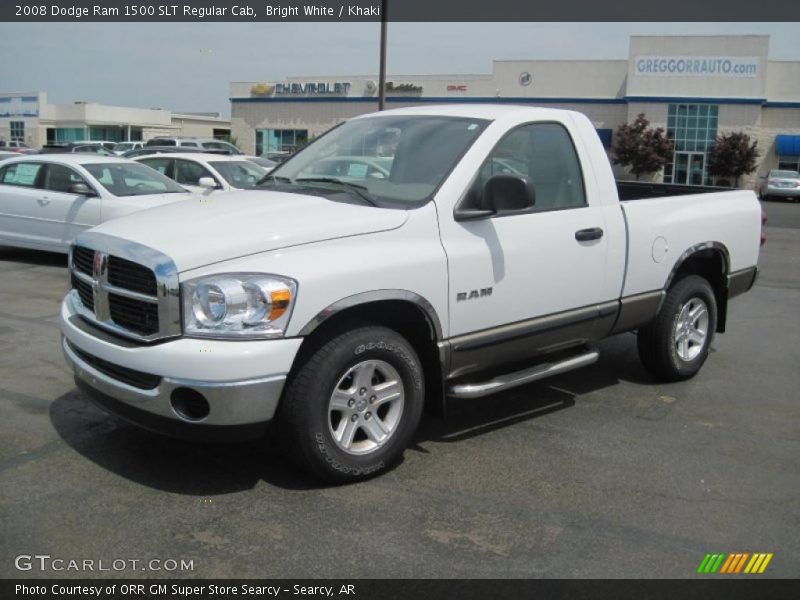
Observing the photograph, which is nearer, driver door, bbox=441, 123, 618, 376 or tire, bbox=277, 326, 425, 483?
tire, bbox=277, 326, 425, 483

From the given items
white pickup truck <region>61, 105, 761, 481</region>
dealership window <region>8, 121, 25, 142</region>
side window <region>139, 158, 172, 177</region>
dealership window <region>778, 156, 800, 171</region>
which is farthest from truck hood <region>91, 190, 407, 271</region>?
dealership window <region>8, 121, 25, 142</region>

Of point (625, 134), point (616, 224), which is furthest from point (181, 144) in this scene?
point (616, 224)

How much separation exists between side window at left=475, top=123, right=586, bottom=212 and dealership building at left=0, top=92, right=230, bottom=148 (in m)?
71.2

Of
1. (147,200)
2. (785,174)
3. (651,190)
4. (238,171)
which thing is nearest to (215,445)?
(651,190)

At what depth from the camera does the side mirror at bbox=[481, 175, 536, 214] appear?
14.2ft

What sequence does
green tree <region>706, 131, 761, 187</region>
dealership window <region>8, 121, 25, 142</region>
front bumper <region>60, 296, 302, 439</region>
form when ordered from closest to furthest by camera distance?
front bumper <region>60, 296, 302, 439</region> < green tree <region>706, 131, 761, 187</region> < dealership window <region>8, 121, 25, 142</region>

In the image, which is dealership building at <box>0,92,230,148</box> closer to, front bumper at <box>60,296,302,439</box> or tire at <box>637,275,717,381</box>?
tire at <box>637,275,717,381</box>

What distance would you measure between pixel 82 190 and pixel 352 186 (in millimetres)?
7127

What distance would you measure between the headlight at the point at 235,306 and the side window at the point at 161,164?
35.1ft

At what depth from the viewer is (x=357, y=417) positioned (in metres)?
4.08

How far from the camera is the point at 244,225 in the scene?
402 centimetres

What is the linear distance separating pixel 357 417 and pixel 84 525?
1.38 meters

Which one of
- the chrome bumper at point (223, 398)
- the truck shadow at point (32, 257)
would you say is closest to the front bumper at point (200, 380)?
the chrome bumper at point (223, 398)

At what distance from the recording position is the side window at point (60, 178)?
36.0 ft
